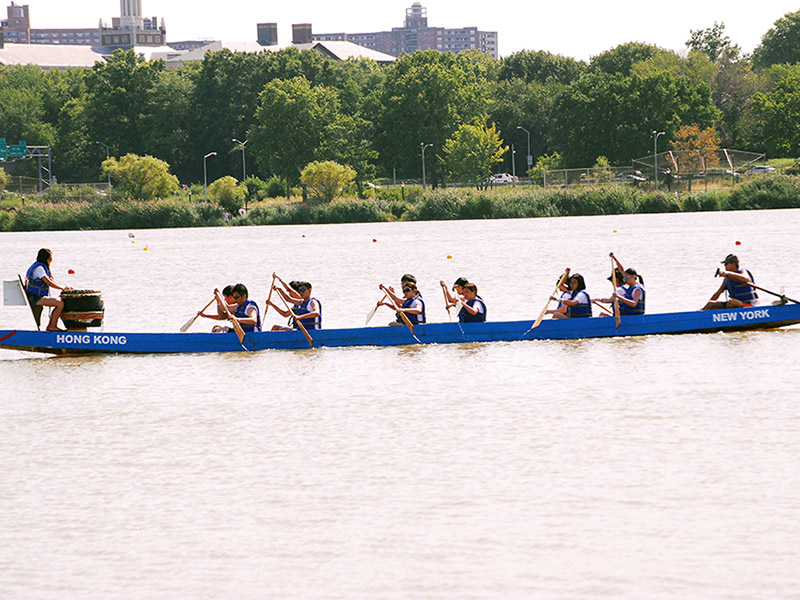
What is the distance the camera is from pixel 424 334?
21453 millimetres

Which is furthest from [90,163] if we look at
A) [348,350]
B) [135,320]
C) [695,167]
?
[348,350]

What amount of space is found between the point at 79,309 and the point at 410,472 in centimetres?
1080

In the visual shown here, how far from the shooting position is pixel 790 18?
148 meters

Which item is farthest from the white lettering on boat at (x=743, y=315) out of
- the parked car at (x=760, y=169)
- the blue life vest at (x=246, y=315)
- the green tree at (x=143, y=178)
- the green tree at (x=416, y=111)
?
the green tree at (x=416, y=111)

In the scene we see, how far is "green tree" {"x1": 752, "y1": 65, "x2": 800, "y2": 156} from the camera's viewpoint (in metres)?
105

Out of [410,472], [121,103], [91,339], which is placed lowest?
[410,472]

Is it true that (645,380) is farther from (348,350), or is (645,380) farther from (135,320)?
(135,320)

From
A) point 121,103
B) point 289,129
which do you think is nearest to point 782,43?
point 289,129

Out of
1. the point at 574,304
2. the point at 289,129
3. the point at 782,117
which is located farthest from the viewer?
the point at 289,129

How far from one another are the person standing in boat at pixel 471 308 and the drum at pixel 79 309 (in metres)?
6.73

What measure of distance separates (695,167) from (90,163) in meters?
69.0

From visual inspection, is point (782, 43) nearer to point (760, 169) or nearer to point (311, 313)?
point (760, 169)

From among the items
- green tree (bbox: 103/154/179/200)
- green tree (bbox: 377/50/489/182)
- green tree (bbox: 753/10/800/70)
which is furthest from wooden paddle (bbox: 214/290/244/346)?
green tree (bbox: 753/10/800/70)

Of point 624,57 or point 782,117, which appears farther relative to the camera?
point 624,57
